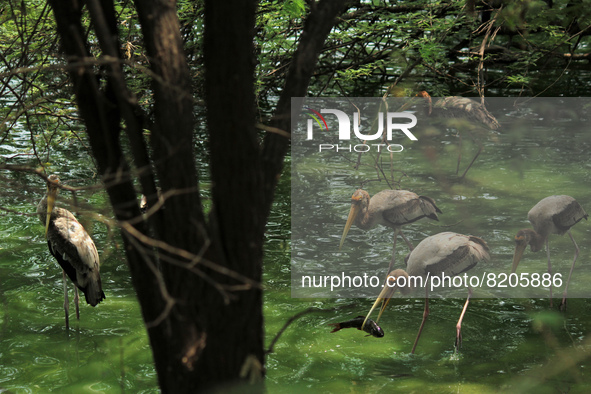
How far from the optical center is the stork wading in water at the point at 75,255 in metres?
5.86

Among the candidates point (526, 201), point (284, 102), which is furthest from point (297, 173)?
point (284, 102)

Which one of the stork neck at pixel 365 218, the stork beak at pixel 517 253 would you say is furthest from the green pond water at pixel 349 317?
the stork neck at pixel 365 218

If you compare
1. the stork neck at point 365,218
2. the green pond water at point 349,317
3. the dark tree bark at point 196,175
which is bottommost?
the green pond water at point 349,317

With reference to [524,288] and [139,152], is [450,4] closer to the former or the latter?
[524,288]

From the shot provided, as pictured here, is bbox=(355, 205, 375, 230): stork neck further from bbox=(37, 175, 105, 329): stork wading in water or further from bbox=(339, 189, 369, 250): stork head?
bbox=(37, 175, 105, 329): stork wading in water

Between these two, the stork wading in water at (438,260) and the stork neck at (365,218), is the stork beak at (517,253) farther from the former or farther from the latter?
the stork neck at (365,218)

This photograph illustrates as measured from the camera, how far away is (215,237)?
104 inches

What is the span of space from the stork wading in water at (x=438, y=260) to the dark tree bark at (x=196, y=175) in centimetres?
302

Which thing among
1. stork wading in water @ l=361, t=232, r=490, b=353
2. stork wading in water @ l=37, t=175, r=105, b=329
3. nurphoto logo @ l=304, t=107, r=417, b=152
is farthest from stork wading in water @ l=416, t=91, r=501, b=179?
stork wading in water @ l=37, t=175, r=105, b=329

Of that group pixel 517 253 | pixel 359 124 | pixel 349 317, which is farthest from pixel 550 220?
pixel 359 124

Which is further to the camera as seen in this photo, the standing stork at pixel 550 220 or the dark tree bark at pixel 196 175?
the standing stork at pixel 550 220

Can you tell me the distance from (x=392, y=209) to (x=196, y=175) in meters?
4.34

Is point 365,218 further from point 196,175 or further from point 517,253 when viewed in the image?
point 196,175

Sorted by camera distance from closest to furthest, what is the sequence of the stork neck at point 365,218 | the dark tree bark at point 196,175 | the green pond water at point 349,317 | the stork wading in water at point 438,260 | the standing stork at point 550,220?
the dark tree bark at point 196,175 < the green pond water at point 349,317 < the stork wading in water at point 438,260 < the standing stork at point 550,220 < the stork neck at point 365,218
